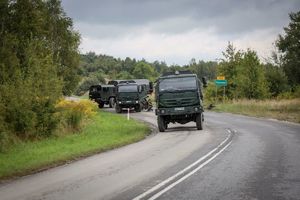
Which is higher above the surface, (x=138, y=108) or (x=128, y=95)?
(x=128, y=95)

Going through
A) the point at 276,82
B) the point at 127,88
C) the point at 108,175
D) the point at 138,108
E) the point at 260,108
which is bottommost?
the point at 260,108

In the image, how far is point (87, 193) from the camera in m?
9.68

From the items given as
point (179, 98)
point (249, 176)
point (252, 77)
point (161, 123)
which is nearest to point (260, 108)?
point (252, 77)

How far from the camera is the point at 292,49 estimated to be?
74.5m

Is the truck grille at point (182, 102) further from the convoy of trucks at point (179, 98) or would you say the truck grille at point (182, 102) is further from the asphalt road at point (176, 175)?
the asphalt road at point (176, 175)

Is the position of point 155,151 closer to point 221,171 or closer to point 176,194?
point 221,171

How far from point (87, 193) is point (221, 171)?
3.97 metres

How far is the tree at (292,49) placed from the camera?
71375mm

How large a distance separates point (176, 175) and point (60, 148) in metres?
7.65

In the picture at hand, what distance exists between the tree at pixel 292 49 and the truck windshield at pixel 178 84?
154 ft

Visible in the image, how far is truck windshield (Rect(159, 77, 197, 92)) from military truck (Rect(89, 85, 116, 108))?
29.8 metres

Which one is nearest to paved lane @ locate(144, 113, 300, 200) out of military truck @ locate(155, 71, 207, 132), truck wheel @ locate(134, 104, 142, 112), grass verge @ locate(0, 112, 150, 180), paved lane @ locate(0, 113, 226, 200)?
paved lane @ locate(0, 113, 226, 200)

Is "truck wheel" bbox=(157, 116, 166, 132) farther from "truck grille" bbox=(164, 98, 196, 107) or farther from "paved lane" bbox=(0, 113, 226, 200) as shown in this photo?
"paved lane" bbox=(0, 113, 226, 200)

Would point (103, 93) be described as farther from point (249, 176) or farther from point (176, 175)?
point (249, 176)
